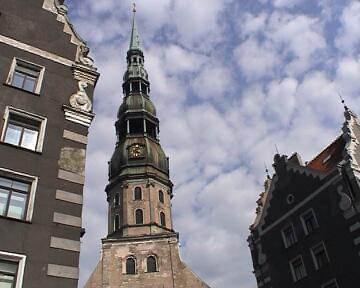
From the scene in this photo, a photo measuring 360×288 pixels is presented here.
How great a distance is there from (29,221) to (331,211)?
57.1 feet

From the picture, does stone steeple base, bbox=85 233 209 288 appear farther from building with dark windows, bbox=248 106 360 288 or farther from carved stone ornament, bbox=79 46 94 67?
carved stone ornament, bbox=79 46 94 67

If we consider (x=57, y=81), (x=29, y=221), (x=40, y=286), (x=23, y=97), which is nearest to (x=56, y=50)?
(x=57, y=81)

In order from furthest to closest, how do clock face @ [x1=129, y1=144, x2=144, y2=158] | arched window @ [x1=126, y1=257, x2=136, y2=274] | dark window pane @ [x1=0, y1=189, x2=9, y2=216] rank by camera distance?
clock face @ [x1=129, y1=144, x2=144, y2=158] < arched window @ [x1=126, y1=257, x2=136, y2=274] < dark window pane @ [x1=0, y1=189, x2=9, y2=216]

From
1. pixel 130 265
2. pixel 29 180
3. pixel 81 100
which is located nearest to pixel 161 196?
pixel 130 265

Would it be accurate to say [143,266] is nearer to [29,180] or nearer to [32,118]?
[32,118]

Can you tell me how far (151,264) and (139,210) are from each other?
6.80 meters

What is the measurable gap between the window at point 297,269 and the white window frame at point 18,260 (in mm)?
18075

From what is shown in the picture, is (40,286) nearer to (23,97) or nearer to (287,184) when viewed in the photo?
(23,97)

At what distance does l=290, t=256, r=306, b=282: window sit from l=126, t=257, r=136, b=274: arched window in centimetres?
2463

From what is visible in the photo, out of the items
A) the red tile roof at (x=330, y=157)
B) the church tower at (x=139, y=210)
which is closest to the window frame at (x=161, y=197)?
the church tower at (x=139, y=210)

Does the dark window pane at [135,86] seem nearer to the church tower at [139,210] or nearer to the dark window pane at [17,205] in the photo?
the church tower at [139,210]

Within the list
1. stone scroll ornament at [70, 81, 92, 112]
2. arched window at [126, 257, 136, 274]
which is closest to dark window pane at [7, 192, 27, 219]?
stone scroll ornament at [70, 81, 92, 112]

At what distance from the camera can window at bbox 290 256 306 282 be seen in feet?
82.8

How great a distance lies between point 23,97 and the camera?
14953mm
